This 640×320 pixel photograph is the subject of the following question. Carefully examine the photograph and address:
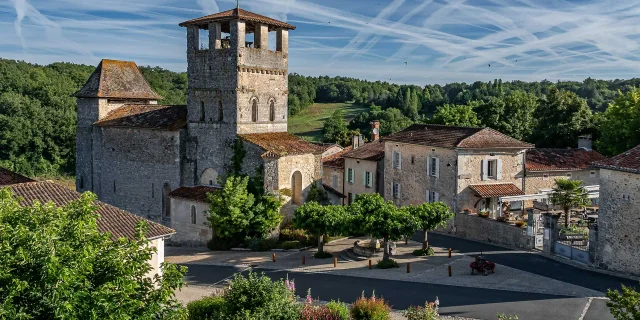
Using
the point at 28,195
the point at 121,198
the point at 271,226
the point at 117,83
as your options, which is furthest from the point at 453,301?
the point at 117,83

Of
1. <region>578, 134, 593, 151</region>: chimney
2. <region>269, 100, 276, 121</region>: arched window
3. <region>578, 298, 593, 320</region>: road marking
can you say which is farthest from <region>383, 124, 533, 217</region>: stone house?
<region>578, 298, 593, 320</region>: road marking

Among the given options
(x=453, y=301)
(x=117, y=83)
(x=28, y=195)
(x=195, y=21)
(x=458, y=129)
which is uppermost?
(x=195, y=21)

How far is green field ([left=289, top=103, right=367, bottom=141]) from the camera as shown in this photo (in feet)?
298

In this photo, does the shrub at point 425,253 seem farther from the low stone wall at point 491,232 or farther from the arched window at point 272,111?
the arched window at point 272,111

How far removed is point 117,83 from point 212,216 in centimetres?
1543

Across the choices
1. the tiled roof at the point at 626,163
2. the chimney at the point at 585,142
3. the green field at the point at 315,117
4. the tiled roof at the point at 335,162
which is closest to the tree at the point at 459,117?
the chimney at the point at 585,142

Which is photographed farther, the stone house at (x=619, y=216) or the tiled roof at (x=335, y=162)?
the tiled roof at (x=335, y=162)

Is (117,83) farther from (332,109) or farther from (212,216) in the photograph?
(332,109)

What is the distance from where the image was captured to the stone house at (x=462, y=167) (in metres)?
36.3

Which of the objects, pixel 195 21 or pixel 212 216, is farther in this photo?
pixel 195 21

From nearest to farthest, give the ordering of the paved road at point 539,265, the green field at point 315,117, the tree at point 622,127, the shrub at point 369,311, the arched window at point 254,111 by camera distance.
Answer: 1. the shrub at point 369,311
2. the paved road at point 539,265
3. the arched window at point 254,111
4. the tree at point 622,127
5. the green field at point 315,117

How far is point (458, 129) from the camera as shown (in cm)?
3859

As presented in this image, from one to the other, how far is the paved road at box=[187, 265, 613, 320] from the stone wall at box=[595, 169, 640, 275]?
4.43 meters

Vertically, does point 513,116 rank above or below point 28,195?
above
